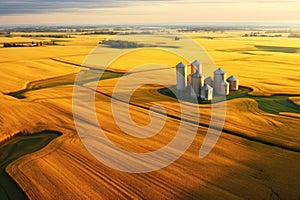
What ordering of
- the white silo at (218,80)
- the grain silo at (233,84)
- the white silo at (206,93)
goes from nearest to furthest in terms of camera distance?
the white silo at (206,93) < the white silo at (218,80) < the grain silo at (233,84)

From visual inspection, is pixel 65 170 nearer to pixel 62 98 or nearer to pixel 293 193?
pixel 293 193

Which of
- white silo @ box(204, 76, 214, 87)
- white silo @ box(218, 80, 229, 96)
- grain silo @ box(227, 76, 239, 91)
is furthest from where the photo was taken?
grain silo @ box(227, 76, 239, 91)

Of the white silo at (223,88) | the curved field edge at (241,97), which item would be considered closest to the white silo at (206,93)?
the curved field edge at (241,97)

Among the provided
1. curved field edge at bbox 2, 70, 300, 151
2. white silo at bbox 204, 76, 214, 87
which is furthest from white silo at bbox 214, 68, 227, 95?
curved field edge at bbox 2, 70, 300, 151

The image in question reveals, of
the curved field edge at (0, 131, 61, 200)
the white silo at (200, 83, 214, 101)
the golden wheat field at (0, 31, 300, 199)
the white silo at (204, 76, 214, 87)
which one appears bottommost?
the curved field edge at (0, 131, 61, 200)

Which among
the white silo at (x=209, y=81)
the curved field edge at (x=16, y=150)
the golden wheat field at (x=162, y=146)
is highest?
the white silo at (x=209, y=81)

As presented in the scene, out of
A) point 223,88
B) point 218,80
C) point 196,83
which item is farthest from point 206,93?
point 218,80

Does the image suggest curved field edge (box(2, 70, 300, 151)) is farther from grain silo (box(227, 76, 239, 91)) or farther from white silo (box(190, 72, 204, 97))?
white silo (box(190, 72, 204, 97))

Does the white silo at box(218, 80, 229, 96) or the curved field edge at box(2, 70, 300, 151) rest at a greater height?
the white silo at box(218, 80, 229, 96)

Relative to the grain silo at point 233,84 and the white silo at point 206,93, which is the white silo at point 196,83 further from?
the grain silo at point 233,84
